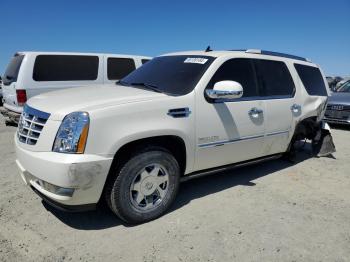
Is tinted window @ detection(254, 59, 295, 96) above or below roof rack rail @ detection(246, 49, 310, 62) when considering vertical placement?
below

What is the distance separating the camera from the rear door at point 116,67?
28.5 feet

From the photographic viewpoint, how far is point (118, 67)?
9023mm

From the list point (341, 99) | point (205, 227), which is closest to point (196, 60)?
point (205, 227)

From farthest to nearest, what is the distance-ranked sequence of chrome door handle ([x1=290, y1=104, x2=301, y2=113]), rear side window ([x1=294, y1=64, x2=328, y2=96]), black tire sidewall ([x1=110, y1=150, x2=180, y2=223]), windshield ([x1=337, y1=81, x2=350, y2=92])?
1. windshield ([x1=337, y1=81, x2=350, y2=92])
2. rear side window ([x1=294, y1=64, x2=328, y2=96])
3. chrome door handle ([x1=290, y1=104, x2=301, y2=113])
4. black tire sidewall ([x1=110, y1=150, x2=180, y2=223])

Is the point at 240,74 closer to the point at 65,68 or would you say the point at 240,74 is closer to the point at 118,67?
the point at 65,68

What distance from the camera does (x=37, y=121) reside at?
298 cm

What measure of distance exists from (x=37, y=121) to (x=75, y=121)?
19.9 inches

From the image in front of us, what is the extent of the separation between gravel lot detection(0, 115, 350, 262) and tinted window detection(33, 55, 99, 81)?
336 cm

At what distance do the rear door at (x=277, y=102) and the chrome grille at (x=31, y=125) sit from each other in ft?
9.14

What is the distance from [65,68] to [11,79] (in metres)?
1.24

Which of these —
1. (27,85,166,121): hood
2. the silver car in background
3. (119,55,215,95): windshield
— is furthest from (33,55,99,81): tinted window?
the silver car in background

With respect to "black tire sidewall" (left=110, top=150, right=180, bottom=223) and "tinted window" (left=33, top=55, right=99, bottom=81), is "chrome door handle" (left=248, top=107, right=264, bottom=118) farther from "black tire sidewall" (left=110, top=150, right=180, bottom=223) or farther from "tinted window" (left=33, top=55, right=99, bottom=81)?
"tinted window" (left=33, top=55, right=99, bottom=81)

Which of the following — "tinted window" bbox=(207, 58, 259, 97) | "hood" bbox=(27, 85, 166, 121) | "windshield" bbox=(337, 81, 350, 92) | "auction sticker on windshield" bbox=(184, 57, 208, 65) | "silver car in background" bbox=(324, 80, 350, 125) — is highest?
"auction sticker on windshield" bbox=(184, 57, 208, 65)

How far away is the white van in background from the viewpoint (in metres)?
6.93
